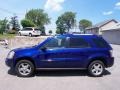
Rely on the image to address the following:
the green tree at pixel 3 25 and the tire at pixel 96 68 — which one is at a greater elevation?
the green tree at pixel 3 25

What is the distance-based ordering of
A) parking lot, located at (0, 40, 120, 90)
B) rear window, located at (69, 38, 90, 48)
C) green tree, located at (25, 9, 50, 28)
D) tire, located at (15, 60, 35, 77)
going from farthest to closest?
green tree, located at (25, 9, 50, 28) < rear window, located at (69, 38, 90, 48) < tire, located at (15, 60, 35, 77) < parking lot, located at (0, 40, 120, 90)

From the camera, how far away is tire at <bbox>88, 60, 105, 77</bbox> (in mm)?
10023

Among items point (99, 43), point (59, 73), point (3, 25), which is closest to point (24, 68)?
point (59, 73)

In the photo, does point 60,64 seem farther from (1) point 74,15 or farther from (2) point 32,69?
(1) point 74,15

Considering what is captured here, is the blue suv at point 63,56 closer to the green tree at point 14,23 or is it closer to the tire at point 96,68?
the tire at point 96,68

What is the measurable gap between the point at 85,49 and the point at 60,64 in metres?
1.19

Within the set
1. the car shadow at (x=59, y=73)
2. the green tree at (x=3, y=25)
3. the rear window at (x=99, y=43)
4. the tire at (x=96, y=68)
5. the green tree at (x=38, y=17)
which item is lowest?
the car shadow at (x=59, y=73)

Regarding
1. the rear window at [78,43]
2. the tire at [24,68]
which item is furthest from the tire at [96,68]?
the tire at [24,68]

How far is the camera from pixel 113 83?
28.5 feet

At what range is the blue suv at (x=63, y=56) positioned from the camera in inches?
388

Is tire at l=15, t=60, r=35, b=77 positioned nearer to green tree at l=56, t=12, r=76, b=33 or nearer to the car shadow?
the car shadow

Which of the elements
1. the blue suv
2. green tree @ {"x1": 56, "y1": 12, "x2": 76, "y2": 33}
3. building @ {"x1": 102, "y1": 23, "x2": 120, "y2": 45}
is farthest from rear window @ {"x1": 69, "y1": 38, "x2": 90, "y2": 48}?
green tree @ {"x1": 56, "y1": 12, "x2": 76, "y2": 33}

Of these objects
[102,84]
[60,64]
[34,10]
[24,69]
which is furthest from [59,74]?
[34,10]

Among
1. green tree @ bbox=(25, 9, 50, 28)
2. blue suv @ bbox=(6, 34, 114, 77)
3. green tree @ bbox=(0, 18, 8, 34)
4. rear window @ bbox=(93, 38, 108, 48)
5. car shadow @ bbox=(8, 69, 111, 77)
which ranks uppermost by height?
green tree @ bbox=(25, 9, 50, 28)
